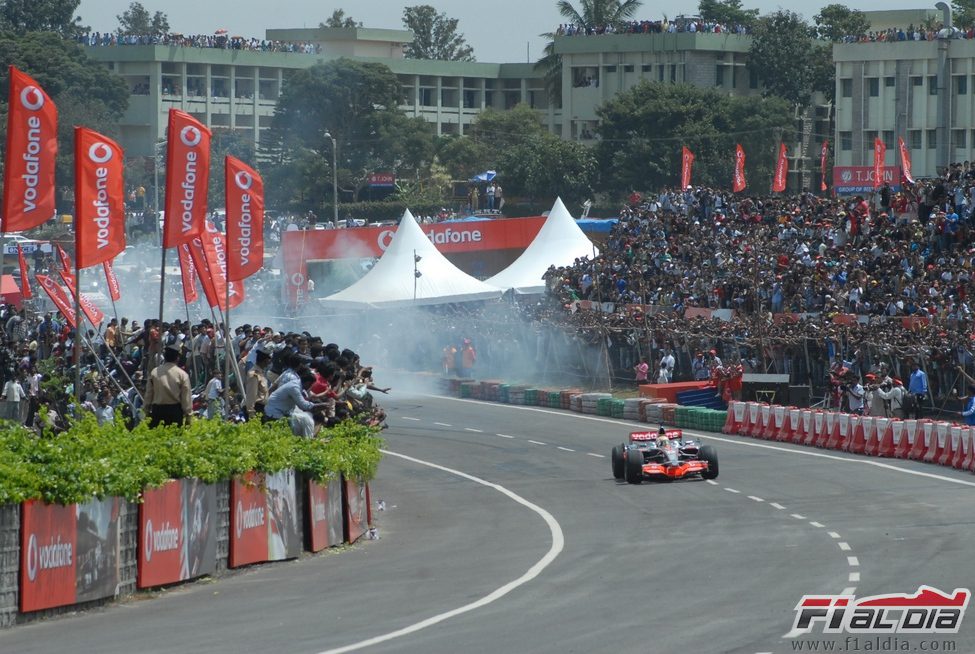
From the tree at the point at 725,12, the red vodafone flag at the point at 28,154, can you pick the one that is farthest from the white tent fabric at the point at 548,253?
the tree at the point at 725,12

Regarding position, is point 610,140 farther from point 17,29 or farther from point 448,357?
point 17,29

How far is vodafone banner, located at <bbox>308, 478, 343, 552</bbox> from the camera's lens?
19.0m

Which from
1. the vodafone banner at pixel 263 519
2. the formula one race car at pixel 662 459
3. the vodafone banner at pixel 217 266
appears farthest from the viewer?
the vodafone banner at pixel 217 266

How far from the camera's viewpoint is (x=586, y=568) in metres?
17.3

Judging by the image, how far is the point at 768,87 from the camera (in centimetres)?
11206

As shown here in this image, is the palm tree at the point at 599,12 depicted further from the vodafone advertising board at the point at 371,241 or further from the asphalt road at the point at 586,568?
the asphalt road at the point at 586,568

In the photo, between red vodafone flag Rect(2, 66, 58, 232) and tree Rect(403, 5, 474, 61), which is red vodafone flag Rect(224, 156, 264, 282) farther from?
tree Rect(403, 5, 474, 61)

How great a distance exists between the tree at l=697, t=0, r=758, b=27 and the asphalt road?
102 meters

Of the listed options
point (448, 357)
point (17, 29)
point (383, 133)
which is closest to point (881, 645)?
point (448, 357)

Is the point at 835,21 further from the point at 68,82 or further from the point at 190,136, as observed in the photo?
the point at 190,136

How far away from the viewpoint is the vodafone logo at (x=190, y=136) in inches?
981

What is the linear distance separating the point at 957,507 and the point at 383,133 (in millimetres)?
92010

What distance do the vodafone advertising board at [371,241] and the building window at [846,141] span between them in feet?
86.3

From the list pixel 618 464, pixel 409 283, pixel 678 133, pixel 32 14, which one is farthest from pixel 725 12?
pixel 618 464
